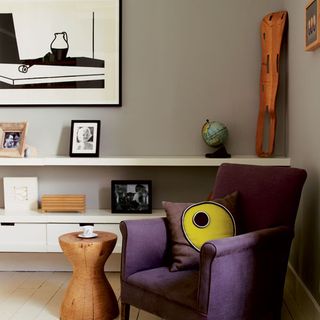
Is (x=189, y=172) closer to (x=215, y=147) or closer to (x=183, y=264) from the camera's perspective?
(x=215, y=147)

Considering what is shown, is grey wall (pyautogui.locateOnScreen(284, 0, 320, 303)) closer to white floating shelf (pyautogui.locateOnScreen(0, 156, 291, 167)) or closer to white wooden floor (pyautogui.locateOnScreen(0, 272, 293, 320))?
white floating shelf (pyautogui.locateOnScreen(0, 156, 291, 167))

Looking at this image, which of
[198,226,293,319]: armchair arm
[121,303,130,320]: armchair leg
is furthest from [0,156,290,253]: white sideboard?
[198,226,293,319]: armchair arm

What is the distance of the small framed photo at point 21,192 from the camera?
12.4 ft

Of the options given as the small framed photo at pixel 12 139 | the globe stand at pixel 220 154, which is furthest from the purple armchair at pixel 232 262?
the small framed photo at pixel 12 139

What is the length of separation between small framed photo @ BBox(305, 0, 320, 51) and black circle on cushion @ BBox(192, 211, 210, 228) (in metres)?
1.01

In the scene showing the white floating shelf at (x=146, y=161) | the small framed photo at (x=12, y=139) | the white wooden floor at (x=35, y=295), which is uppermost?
the small framed photo at (x=12, y=139)

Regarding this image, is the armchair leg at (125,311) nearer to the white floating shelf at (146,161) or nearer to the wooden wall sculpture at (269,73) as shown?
the white floating shelf at (146,161)

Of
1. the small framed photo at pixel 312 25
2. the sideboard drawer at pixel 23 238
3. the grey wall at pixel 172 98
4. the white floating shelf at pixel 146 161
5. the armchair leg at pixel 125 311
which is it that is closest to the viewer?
the small framed photo at pixel 312 25

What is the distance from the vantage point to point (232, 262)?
89.0 inches

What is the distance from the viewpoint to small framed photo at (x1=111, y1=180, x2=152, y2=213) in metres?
3.68

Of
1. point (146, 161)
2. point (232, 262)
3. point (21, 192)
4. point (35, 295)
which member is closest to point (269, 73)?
point (146, 161)

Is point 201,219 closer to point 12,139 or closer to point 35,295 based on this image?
point 35,295

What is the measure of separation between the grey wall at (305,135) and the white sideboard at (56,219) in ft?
1.19

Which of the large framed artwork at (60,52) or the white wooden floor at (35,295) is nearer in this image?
the white wooden floor at (35,295)
